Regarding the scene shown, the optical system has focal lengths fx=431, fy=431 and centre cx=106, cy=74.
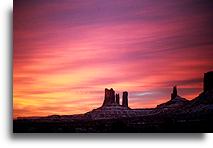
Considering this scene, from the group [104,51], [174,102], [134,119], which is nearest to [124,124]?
[134,119]

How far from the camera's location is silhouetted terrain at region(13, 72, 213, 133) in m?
2.40

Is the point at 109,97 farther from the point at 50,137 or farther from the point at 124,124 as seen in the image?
the point at 50,137

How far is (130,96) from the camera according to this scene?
246cm

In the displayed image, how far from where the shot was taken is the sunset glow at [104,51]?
2.44 metres

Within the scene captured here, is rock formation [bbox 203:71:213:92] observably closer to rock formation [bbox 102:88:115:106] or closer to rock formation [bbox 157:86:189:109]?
rock formation [bbox 157:86:189:109]

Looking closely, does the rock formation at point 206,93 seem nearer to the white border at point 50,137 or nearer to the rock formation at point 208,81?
the rock formation at point 208,81

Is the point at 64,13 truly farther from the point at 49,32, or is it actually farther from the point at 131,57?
the point at 131,57

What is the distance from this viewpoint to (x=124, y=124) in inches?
96.8

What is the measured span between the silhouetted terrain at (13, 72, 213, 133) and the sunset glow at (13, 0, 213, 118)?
0.12ft

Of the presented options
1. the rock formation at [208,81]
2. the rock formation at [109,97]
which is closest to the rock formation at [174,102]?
the rock formation at [208,81]

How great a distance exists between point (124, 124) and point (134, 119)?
0.21 feet

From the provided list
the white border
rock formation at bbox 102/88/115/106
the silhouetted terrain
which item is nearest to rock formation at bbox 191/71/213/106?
the silhouetted terrain
